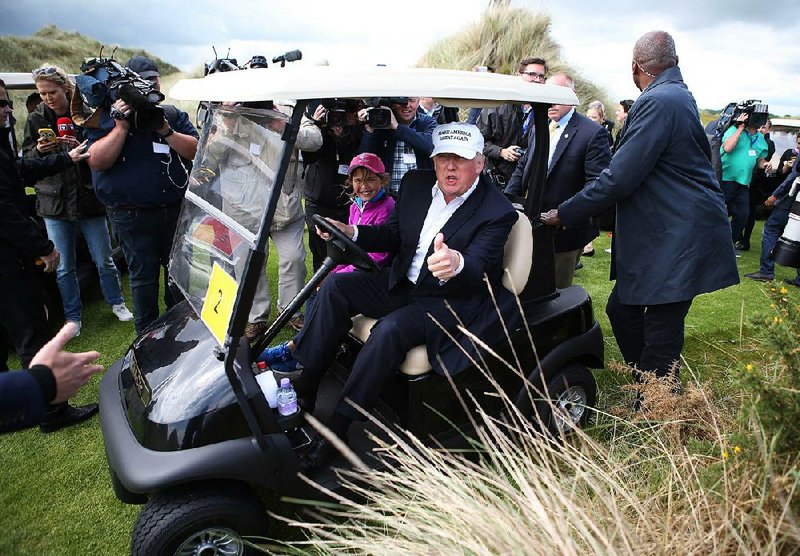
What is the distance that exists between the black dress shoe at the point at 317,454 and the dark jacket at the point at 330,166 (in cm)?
200

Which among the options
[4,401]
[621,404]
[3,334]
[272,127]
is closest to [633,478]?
→ [621,404]

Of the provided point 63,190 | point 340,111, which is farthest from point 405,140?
point 63,190

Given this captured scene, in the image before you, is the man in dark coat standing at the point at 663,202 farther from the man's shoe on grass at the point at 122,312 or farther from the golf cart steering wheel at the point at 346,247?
the man's shoe on grass at the point at 122,312

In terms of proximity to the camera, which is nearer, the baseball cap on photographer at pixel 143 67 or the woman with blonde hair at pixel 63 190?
the baseball cap on photographer at pixel 143 67

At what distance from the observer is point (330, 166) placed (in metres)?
3.75

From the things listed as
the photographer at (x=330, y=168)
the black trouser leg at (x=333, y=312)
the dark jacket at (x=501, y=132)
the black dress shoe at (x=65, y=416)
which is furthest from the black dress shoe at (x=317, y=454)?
the dark jacket at (x=501, y=132)

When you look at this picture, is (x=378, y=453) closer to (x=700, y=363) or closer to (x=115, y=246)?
(x=700, y=363)

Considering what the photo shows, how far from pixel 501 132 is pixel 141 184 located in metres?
2.91

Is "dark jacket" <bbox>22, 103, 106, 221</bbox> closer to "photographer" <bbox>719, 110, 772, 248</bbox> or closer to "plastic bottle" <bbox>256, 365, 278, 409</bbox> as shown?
"plastic bottle" <bbox>256, 365, 278, 409</bbox>

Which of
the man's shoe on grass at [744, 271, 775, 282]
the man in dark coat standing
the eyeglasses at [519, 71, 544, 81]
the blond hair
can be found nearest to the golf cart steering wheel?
the man in dark coat standing

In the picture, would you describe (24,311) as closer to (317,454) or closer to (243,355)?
(243,355)

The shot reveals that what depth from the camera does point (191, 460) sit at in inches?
65.6

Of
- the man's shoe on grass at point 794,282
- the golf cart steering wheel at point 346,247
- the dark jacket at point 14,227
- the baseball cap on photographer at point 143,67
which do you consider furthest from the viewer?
the man's shoe on grass at point 794,282

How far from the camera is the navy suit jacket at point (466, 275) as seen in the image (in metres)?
2.10
